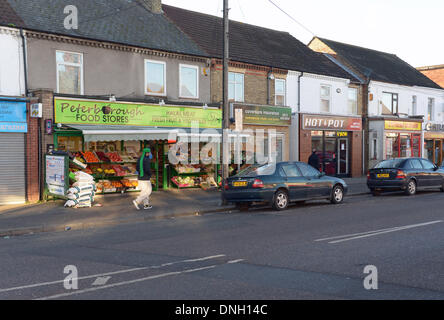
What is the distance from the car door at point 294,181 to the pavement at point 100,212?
2023 millimetres

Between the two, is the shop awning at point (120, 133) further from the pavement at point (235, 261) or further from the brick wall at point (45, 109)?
the pavement at point (235, 261)

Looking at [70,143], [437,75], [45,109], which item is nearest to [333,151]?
[70,143]

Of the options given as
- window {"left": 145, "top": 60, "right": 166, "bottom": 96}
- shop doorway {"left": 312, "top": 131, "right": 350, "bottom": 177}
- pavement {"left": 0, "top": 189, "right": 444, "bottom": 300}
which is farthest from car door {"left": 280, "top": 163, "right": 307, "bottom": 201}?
shop doorway {"left": 312, "top": 131, "right": 350, "bottom": 177}

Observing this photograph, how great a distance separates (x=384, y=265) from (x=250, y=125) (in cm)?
1616

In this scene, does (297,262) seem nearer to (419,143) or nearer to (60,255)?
(60,255)

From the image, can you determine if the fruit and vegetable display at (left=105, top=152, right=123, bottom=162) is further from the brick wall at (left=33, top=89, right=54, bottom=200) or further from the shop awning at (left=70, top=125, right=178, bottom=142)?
the brick wall at (left=33, top=89, right=54, bottom=200)

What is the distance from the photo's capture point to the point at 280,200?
48.4ft

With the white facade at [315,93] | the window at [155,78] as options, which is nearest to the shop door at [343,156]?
the white facade at [315,93]

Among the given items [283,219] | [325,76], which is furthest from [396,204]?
[325,76]

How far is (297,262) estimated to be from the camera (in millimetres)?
7395

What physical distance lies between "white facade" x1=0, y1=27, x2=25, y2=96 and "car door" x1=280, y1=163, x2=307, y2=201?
9.25 metres

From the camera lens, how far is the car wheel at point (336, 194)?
53.5ft

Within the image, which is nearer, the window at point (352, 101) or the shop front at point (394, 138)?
the window at point (352, 101)

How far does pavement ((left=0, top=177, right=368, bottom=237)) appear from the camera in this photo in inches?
469
